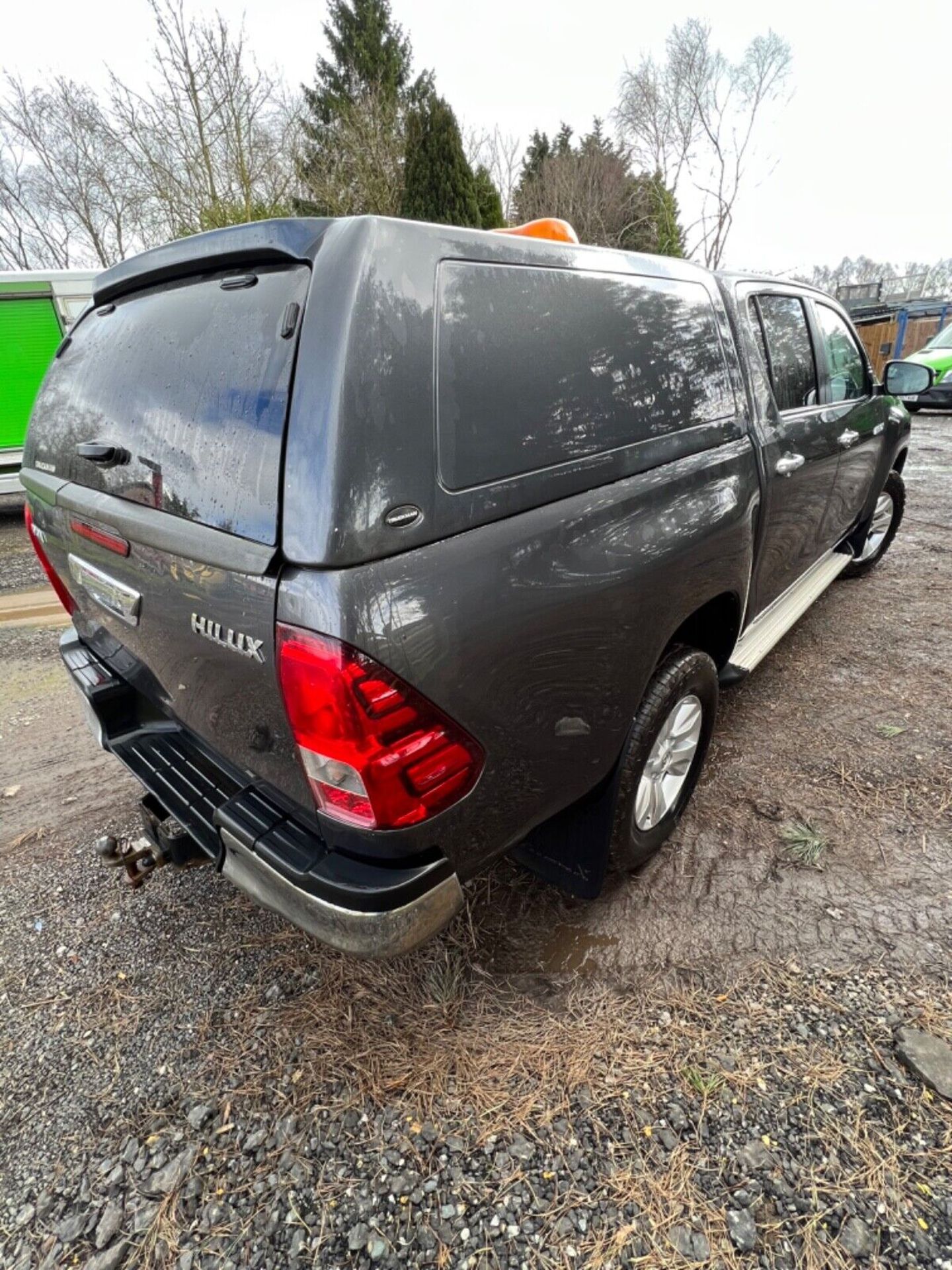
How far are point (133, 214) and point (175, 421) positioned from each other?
57.6 feet

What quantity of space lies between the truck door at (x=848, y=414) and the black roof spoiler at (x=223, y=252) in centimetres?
275

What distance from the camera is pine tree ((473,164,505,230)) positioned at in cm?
1404

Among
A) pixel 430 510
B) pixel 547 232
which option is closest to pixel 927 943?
pixel 430 510

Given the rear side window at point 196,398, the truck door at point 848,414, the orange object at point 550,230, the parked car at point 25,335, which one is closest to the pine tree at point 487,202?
the parked car at point 25,335

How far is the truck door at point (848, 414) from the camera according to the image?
131 inches

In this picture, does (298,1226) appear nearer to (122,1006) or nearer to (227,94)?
(122,1006)

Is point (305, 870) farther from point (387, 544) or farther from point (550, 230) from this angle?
point (550, 230)

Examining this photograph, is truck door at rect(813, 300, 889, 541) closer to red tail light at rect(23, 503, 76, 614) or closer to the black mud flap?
the black mud flap

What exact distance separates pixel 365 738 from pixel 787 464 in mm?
2256

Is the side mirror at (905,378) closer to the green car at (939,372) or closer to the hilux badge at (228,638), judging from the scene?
the hilux badge at (228,638)

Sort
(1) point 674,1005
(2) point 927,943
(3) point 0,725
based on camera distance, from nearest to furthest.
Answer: (1) point 674,1005, (2) point 927,943, (3) point 0,725

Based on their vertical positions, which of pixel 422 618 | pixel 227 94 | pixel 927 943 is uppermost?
pixel 227 94

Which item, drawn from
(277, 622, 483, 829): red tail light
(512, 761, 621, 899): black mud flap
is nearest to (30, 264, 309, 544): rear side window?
(277, 622, 483, 829): red tail light

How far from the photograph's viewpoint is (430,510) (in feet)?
4.30
